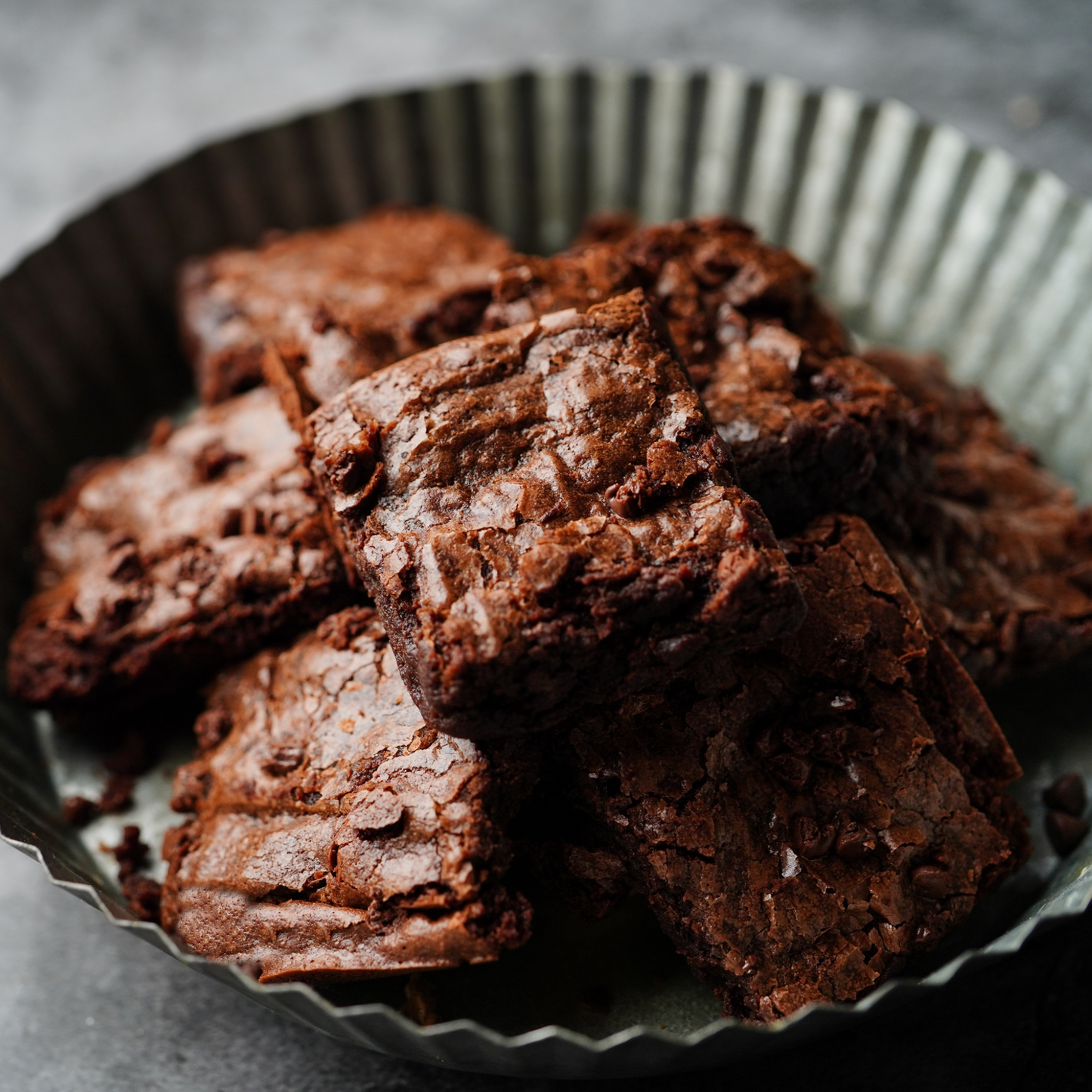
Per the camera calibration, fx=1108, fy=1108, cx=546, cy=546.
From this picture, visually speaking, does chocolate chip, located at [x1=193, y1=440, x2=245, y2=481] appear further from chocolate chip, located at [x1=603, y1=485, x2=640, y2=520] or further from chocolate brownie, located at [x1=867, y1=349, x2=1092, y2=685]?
chocolate brownie, located at [x1=867, y1=349, x2=1092, y2=685]

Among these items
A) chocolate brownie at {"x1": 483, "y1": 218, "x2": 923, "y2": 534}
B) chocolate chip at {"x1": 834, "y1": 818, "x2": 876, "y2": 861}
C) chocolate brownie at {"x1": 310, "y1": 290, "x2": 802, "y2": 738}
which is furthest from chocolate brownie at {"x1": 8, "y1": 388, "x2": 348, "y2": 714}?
chocolate chip at {"x1": 834, "y1": 818, "x2": 876, "y2": 861}

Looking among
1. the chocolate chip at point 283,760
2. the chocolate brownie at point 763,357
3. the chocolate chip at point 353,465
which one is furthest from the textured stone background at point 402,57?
the chocolate chip at point 283,760

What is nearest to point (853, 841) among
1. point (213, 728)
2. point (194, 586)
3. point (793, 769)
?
point (793, 769)

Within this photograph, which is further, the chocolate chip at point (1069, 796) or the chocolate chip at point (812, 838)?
the chocolate chip at point (1069, 796)

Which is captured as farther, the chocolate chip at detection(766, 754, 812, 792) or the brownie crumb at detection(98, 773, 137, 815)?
the brownie crumb at detection(98, 773, 137, 815)

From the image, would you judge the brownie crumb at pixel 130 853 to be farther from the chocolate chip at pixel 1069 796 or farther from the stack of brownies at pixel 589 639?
the chocolate chip at pixel 1069 796

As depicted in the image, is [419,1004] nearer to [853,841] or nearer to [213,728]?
[213,728]
